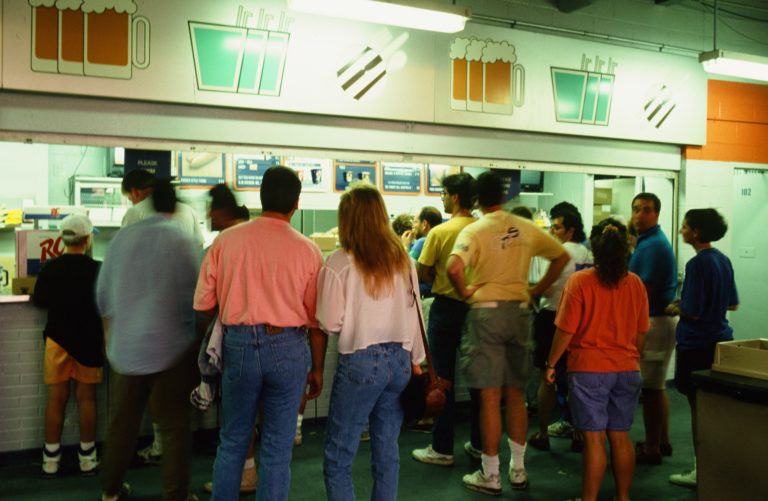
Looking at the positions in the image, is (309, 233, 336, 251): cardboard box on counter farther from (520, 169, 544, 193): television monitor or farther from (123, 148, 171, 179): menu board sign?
(520, 169, 544, 193): television monitor

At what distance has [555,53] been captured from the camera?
6.51 metres

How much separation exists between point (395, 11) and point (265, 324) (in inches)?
106

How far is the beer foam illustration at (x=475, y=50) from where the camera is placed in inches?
240

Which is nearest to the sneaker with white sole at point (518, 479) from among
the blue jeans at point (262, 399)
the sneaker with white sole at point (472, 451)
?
the sneaker with white sole at point (472, 451)

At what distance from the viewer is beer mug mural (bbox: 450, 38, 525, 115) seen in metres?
6.05

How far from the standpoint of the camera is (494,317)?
417 centimetres

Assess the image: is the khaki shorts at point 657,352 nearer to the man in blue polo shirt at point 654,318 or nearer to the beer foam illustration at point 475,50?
the man in blue polo shirt at point 654,318

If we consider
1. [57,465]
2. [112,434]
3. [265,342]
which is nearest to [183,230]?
[265,342]

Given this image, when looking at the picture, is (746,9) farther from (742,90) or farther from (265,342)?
(265,342)

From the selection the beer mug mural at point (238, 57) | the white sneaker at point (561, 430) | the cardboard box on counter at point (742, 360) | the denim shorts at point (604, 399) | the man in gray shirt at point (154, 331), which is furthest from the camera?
the white sneaker at point (561, 430)

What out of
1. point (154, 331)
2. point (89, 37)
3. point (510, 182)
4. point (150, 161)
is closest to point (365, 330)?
point (154, 331)

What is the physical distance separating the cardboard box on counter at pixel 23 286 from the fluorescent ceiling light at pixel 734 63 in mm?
5703

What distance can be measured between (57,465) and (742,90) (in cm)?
741

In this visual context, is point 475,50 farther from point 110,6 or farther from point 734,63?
point 110,6
